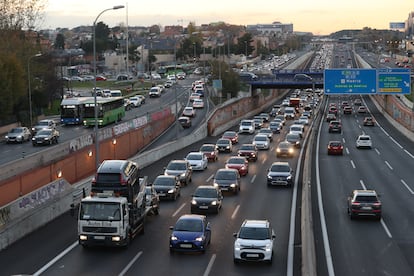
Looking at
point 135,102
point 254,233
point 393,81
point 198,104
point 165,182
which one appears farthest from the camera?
point 198,104

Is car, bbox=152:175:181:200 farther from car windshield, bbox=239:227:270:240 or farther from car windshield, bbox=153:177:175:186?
car windshield, bbox=239:227:270:240

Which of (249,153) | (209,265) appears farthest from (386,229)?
(249,153)

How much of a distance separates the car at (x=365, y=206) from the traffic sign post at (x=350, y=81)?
39624mm

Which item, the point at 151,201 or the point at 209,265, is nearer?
the point at 209,265

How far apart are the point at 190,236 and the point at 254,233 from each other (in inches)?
89.6

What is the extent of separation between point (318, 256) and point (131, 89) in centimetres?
10644

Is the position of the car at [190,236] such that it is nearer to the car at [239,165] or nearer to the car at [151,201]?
the car at [151,201]

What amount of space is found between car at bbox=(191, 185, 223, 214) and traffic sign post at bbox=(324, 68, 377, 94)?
39748mm

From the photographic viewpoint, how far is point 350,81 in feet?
220


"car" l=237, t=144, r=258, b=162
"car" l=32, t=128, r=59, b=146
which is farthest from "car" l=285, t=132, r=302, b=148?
"car" l=32, t=128, r=59, b=146

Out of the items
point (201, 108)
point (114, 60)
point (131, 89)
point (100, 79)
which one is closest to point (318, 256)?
point (201, 108)

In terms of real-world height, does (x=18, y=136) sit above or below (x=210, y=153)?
above

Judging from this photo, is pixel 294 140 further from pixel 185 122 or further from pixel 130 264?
pixel 130 264

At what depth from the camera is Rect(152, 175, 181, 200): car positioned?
106 ft
